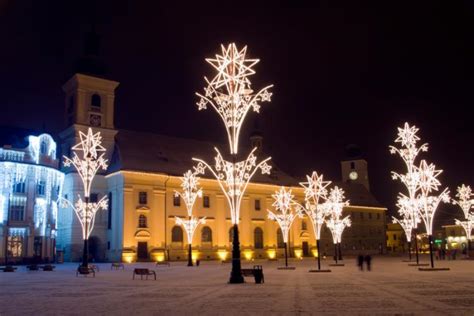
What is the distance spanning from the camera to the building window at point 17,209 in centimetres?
5487

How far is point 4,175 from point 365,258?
38810 mm

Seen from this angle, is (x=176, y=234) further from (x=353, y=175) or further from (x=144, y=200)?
(x=353, y=175)

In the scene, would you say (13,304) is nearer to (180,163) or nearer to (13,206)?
(13,206)

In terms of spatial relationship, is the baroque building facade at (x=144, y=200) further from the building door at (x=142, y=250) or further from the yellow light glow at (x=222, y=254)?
the yellow light glow at (x=222, y=254)

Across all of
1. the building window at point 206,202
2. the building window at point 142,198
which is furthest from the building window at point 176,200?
the building window at point 142,198

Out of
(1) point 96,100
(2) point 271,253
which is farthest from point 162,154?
(2) point 271,253

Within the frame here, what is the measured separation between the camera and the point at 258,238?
75000 mm

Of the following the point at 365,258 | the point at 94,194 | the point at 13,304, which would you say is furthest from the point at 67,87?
the point at 13,304

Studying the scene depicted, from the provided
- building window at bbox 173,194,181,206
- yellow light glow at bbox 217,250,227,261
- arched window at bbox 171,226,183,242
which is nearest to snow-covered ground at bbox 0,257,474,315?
arched window at bbox 171,226,183,242

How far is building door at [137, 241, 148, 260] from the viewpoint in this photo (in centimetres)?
6075

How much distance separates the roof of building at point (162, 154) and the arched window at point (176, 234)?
23.2 ft

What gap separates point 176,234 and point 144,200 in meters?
6.23

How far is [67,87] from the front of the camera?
2625 inches

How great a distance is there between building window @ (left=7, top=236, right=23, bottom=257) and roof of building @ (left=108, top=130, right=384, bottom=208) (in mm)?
13604
